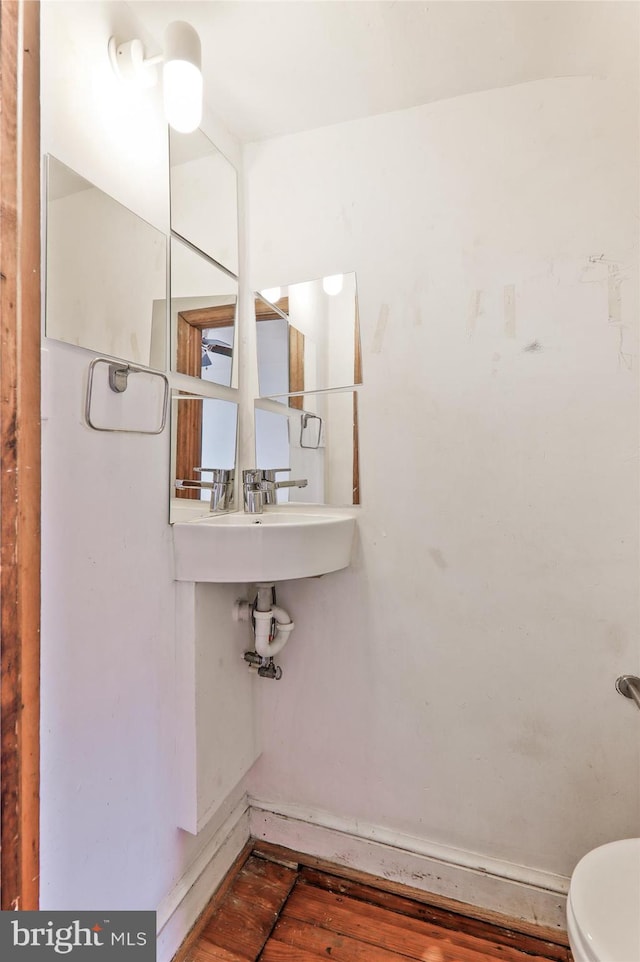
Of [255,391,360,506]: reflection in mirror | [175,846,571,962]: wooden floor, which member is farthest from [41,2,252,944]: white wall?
[255,391,360,506]: reflection in mirror

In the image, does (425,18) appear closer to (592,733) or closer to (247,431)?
(247,431)

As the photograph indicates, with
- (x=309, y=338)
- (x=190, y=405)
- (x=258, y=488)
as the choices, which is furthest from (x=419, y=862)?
(x=309, y=338)

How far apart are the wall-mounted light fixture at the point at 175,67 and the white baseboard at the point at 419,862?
1791 mm

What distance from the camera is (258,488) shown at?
1307mm

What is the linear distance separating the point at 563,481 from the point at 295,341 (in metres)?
0.83

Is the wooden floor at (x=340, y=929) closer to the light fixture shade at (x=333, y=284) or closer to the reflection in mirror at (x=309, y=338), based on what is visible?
the reflection in mirror at (x=309, y=338)

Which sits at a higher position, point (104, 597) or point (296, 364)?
point (296, 364)

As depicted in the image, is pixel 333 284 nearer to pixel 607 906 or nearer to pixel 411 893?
pixel 607 906

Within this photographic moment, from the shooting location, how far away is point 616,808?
3.50 feet

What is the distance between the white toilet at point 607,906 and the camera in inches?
28.7

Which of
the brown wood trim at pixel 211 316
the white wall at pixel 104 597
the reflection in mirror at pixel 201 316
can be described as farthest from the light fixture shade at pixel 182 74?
the brown wood trim at pixel 211 316

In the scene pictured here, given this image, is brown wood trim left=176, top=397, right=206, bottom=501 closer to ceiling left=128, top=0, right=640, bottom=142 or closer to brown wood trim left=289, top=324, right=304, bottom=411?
brown wood trim left=289, top=324, right=304, bottom=411

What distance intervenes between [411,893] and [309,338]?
156 cm

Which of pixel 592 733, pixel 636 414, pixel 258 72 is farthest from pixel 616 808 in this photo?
pixel 258 72
